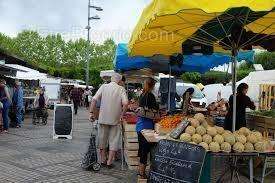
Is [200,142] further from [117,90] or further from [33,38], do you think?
[33,38]

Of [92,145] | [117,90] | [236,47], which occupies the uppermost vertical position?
[236,47]

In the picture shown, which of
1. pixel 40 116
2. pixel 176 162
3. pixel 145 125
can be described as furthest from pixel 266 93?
pixel 176 162

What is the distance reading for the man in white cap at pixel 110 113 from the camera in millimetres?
9680

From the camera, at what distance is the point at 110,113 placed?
9672mm

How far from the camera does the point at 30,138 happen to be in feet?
49.3

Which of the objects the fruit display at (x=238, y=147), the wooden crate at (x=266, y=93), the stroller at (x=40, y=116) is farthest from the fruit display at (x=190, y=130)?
the wooden crate at (x=266, y=93)

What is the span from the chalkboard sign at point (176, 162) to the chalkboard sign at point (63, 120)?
27.5ft

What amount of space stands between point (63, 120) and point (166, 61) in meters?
3.84

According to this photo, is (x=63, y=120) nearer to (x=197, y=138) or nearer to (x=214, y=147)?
(x=197, y=138)

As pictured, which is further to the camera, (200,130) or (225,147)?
(200,130)

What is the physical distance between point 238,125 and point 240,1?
5086 millimetres

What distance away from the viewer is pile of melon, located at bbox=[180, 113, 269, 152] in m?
6.14

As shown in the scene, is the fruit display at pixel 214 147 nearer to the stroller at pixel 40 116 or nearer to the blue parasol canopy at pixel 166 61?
the blue parasol canopy at pixel 166 61

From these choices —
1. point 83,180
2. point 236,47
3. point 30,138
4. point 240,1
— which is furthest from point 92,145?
point 30,138
